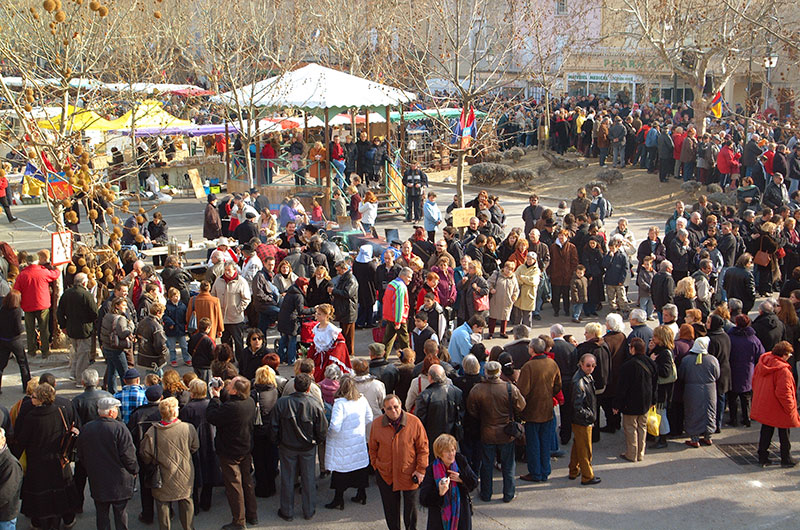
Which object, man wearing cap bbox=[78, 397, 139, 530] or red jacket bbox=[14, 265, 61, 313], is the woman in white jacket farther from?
red jacket bbox=[14, 265, 61, 313]

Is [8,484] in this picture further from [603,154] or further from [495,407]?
[603,154]

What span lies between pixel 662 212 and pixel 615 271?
408 inches

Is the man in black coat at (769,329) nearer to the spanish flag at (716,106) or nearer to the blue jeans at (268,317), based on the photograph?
the blue jeans at (268,317)

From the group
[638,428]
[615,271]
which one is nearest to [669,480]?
[638,428]

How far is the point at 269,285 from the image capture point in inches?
475

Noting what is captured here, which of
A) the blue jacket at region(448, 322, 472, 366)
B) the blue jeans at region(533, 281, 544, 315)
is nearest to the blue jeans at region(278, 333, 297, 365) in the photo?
the blue jacket at region(448, 322, 472, 366)

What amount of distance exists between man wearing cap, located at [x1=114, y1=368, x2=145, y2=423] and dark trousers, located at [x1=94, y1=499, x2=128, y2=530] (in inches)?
38.7

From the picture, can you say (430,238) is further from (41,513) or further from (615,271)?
(41,513)

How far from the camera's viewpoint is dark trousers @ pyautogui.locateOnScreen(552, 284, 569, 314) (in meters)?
13.8

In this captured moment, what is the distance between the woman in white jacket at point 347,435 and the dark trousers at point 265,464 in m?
0.62

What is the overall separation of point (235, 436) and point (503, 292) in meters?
5.87

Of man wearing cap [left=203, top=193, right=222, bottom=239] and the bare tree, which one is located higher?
the bare tree

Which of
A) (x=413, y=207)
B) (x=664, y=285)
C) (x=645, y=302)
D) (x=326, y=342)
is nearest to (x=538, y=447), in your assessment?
(x=326, y=342)

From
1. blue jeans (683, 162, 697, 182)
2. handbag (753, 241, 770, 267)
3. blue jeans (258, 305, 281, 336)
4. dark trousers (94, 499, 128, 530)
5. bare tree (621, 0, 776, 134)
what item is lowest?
dark trousers (94, 499, 128, 530)
